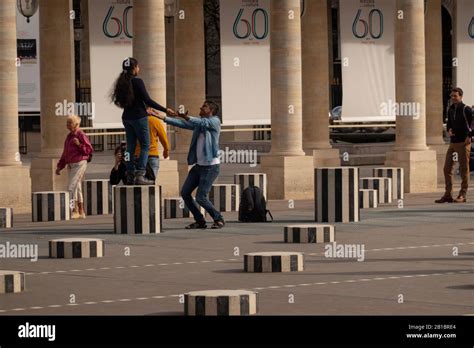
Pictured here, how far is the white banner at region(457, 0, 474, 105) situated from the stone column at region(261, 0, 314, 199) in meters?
6.81

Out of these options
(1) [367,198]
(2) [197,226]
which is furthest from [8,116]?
(1) [367,198]

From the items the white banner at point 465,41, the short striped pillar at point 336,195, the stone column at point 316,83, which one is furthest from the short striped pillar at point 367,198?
the white banner at point 465,41

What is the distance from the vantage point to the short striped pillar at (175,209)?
30.4m

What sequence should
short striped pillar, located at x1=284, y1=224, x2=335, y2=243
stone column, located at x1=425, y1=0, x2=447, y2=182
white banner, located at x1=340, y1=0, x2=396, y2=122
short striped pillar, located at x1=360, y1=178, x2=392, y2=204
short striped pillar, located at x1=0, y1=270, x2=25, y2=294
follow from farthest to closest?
stone column, located at x1=425, y1=0, x2=447, y2=182 < white banner, located at x1=340, y1=0, x2=396, y2=122 < short striped pillar, located at x1=360, y1=178, x2=392, y2=204 < short striped pillar, located at x1=284, y1=224, x2=335, y2=243 < short striped pillar, located at x1=0, y1=270, x2=25, y2=294

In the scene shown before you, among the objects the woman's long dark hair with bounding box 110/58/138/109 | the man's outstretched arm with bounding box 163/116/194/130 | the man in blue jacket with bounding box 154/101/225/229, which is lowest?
the man in blue jacket with bounding box 154/101/225/229

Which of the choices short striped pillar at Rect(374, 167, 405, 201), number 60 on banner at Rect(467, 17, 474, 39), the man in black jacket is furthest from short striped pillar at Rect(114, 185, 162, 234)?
number 60 on banner at Rect(467, 17, 474, 39)

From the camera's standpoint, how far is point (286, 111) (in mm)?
35531

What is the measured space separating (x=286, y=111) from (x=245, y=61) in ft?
9.30

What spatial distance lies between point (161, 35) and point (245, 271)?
535 inches

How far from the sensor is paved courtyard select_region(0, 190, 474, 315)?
1734 centimetres

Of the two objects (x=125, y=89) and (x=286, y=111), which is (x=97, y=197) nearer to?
(x=286, y=111)

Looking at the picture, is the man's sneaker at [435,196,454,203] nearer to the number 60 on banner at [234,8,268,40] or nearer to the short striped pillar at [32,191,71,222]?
the number 60 on banner at [234,8,268,40]
